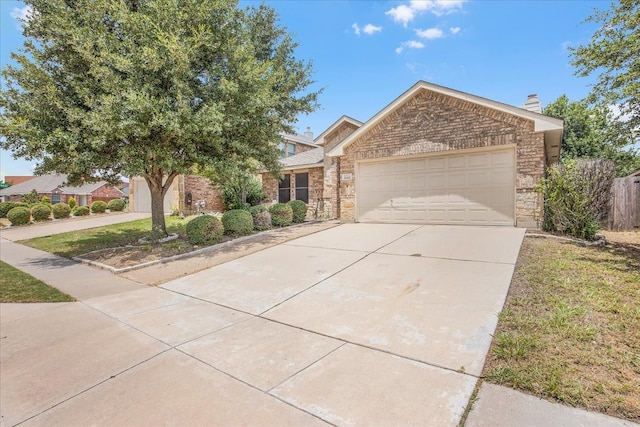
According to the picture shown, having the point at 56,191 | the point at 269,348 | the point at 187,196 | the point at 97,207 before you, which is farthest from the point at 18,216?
the point at 56,191

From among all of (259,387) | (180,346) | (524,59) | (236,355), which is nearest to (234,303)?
(180,346)

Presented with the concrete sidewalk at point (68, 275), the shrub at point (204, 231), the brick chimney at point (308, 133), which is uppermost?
the brick chimney at point (308, 133)

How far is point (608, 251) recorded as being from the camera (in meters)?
6.94

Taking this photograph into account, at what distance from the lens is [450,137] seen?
10133 mm

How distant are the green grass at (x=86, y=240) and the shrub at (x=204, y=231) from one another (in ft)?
9.24

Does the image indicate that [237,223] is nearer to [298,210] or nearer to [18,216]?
[298,210]

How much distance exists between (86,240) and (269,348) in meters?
12.1

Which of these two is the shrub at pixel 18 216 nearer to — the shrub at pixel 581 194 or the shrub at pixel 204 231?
the shrub at pixel 204 231

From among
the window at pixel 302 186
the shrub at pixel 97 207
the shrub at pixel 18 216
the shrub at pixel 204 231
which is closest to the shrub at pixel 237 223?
the shrub at pixel 204 231

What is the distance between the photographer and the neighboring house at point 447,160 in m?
9.17

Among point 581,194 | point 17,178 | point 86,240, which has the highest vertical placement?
point 17,178

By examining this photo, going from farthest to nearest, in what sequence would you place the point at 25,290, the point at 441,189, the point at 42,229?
the point at 42,229 → the point at 441,189 → the point at 25,290

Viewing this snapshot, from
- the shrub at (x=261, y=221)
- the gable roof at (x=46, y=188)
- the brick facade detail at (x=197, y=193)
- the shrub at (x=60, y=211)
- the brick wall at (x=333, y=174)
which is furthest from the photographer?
the gable roof at (x=46, y=188)

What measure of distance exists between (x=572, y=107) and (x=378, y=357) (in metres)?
24.4
